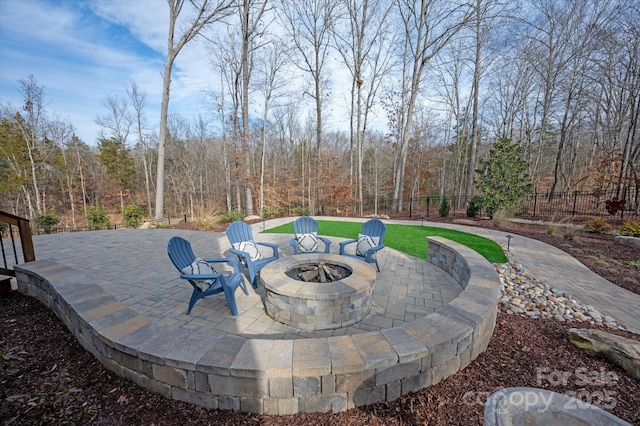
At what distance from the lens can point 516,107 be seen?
15.6 m

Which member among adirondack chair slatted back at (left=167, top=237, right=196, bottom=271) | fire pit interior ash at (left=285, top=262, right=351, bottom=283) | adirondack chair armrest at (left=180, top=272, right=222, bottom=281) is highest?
adirondack chair slatted back at (left=167, top=237, right=196, bottom=271)

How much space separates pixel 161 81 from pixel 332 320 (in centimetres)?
1098

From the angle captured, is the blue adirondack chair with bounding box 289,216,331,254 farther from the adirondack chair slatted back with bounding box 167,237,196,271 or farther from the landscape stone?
the landscape stone

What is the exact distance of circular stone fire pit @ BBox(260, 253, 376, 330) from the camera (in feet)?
8.15

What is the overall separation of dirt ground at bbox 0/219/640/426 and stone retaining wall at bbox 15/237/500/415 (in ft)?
0.19

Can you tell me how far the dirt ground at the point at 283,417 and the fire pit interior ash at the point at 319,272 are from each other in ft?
5.00

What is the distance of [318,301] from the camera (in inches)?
97.1

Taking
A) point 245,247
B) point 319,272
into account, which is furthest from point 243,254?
point 319,272

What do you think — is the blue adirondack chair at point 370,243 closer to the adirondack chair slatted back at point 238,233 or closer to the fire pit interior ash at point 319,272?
the fire pit interior ash at point 319,272

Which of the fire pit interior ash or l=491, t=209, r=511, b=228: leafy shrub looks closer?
the fire pit interior ash

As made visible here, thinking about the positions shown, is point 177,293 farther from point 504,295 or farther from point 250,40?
point 250,40

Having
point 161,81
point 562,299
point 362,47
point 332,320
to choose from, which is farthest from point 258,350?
point 362,47

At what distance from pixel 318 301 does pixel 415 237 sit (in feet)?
16.0

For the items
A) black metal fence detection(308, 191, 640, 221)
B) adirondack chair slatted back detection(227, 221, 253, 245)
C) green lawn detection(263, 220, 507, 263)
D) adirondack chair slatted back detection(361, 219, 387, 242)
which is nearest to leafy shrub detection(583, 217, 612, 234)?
black metal fence detection(308, 191, 640, 221)
